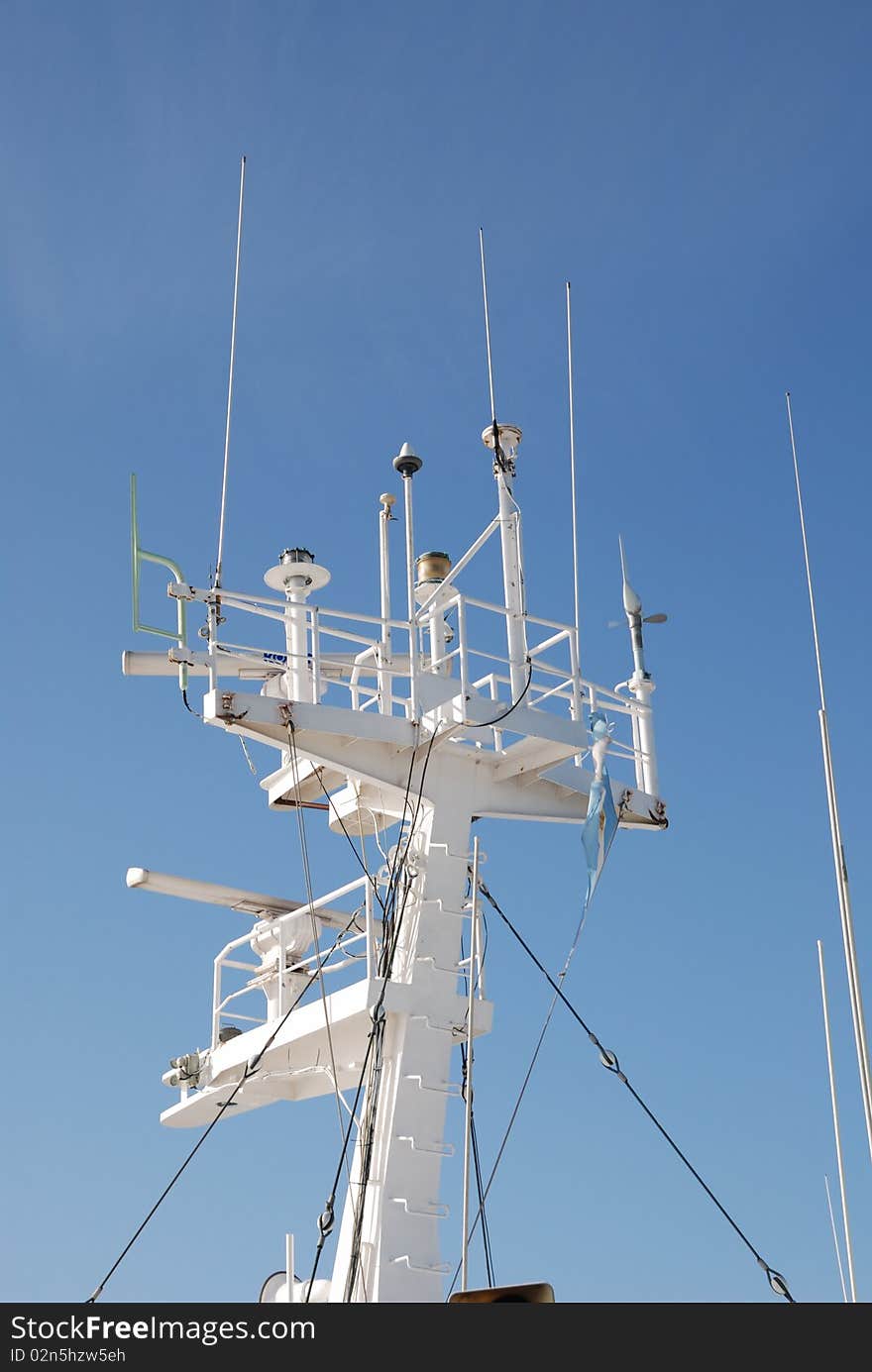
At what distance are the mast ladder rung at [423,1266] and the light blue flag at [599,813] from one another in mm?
4017

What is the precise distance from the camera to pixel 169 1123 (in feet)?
63.5

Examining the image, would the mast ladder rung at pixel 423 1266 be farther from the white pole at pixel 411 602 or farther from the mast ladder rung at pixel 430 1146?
the white pole at pixel 411 602

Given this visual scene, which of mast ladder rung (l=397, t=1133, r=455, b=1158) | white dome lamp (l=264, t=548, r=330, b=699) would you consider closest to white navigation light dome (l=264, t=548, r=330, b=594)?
white dome lamp (l=264, t=548, r=330, b=699)

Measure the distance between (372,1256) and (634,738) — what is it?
660cm

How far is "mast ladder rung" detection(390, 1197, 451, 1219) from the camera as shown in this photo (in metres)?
15.0

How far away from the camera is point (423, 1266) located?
14828 millimetres

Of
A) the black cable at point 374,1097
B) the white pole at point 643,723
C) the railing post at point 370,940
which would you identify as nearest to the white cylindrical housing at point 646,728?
the white pole at point 643,723

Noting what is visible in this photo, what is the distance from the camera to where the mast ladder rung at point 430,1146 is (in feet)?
50.1

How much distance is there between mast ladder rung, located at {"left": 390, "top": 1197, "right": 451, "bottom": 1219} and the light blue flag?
3.54 m

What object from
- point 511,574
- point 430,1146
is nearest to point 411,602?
point 511,574

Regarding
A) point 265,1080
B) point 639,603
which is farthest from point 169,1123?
point 639,603

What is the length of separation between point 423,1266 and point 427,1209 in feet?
1.73

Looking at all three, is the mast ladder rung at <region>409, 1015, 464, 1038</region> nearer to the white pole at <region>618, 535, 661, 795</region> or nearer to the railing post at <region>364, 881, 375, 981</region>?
the railing post at <region>364, 881, 375, 981</region>
